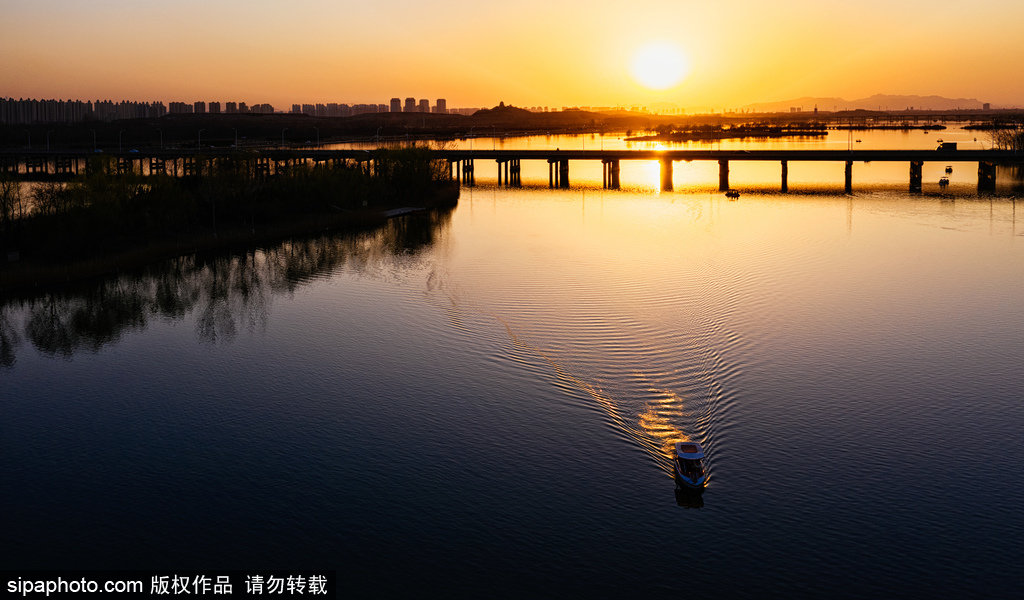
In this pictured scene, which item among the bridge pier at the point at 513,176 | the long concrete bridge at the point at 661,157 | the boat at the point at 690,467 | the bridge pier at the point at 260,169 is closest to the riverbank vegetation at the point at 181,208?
the bridge pier at the point at 260,169

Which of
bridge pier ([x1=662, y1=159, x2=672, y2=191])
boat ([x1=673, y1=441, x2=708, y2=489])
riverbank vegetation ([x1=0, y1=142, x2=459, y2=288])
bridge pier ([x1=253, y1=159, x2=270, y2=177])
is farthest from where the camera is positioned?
bridge pier ([x1=662, y1=159, x2=672, y2=191])

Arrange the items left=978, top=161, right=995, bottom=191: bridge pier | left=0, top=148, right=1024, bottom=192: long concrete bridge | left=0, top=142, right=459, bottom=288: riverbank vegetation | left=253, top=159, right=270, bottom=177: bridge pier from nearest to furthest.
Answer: left=0, top=142, right=459, bottom=288: riverbank vegetation
left=253, top=159, right=270, bottom=177: bridge pier
left=0, top=148, right=1024, bottom=192: long concrete bridge
left=978, top=161, right=995, bottom=191: bridge pier

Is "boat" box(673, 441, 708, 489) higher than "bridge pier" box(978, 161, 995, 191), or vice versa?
"bridge pier" box(978, 161, 995, 191)

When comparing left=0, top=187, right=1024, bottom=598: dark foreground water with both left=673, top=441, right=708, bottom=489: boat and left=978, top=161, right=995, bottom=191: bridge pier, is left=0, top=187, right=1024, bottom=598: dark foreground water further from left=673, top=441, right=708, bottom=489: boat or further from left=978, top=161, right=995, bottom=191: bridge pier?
left=978, top=161, right=995, bottom=191: bridge pier

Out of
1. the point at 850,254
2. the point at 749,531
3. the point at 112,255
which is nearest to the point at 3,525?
the point at 749,531

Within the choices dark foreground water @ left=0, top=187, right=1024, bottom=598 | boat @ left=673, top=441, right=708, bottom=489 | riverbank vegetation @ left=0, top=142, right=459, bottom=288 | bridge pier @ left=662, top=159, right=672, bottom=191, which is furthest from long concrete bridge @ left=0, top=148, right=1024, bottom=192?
boat @ left=673, top=441, right=708, bottom=489

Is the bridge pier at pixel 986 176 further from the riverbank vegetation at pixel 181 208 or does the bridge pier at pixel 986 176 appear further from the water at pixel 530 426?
the riverbank vegetation at pixel 181 208
